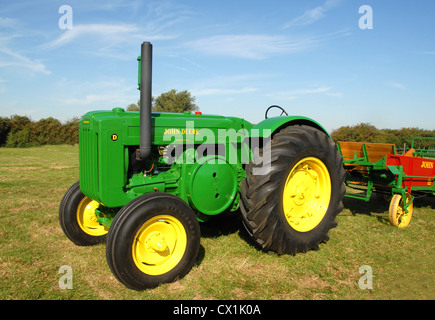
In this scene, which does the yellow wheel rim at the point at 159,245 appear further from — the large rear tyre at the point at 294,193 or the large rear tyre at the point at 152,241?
the large rear tyre at the point at 294,193

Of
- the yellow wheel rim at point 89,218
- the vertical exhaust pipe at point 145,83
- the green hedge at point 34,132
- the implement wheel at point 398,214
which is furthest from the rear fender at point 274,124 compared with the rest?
the green hedge at point 34,132

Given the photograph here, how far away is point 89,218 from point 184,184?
4.92ft

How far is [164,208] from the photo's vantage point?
10.3 ft

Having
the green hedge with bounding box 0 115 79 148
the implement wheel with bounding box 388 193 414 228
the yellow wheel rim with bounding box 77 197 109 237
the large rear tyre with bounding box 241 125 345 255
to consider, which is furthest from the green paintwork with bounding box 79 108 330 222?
the green hedge with bounding box 0 115 79 148

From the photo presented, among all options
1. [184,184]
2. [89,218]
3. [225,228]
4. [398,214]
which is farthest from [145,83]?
[398,214]

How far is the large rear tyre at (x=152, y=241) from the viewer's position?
2.92 m

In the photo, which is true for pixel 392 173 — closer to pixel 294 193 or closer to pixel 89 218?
pixel 294 193

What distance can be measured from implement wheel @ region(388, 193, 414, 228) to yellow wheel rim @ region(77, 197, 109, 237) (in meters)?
4.39

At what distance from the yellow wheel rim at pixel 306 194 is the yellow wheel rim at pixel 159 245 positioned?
4.57 feet

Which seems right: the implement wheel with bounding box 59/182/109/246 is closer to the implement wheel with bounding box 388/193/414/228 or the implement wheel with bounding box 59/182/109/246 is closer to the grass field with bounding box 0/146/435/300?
the grass field with bounding box 0/146/435/300

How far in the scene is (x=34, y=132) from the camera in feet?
81.6
